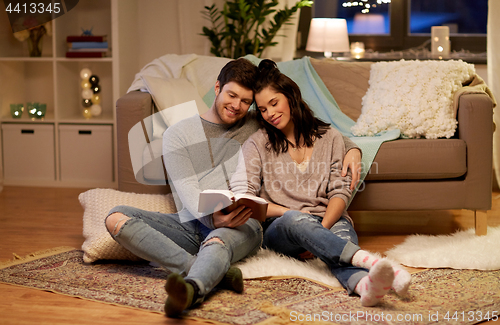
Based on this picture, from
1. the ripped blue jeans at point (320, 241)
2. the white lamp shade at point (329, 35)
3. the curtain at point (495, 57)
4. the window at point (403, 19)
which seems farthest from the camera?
the window at point (403, 19)

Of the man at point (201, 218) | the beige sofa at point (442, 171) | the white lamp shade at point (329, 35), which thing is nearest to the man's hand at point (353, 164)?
the man at point (201, 218)

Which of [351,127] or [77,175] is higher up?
[351,127]

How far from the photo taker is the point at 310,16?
3.75m

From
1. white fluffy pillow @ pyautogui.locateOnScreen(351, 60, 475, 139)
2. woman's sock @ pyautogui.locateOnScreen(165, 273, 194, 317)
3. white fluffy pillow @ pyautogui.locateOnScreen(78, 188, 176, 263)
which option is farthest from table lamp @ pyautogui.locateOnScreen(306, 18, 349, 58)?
woman's sock @ pyautogui.locateOnScreen(165, 273, 194, 317)

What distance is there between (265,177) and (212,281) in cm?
53

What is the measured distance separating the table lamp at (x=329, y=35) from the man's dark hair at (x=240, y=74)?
1604 millimetres

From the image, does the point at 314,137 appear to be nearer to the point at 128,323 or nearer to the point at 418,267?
the point at 418,267

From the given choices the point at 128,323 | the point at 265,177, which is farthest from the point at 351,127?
the point at 128,323

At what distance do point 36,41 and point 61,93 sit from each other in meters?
0.41

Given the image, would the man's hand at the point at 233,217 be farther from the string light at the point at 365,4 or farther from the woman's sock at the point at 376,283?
the string light at the point at 365,4

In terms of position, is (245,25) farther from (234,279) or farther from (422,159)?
(234,279)

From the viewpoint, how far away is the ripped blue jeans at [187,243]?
4.56 ft

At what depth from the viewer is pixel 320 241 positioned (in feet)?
4.86

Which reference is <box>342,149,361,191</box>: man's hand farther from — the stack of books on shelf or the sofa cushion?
the stack of books on shelf
